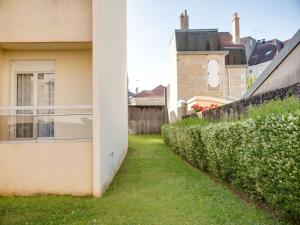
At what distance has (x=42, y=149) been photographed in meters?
8.46

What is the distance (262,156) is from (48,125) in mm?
6503

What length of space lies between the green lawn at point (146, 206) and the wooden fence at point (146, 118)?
17137 millimetres

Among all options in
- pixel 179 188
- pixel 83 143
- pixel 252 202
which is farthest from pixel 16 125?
pixel 252 202

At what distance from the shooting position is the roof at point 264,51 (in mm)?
44219

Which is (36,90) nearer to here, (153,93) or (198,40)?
(198,40)

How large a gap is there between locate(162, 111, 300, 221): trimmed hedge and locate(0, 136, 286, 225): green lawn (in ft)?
1.66

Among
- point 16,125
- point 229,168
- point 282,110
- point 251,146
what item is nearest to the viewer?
point 282,110

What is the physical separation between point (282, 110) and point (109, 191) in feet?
17.2

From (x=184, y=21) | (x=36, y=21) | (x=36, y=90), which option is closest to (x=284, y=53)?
(x=36, y=21)

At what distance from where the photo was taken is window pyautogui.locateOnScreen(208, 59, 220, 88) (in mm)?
29719

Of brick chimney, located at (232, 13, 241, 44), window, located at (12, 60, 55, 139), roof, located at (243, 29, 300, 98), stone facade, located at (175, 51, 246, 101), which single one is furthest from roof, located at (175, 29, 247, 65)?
window, located at (12, 60, 55, 139)

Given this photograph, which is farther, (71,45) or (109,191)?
(71,45)

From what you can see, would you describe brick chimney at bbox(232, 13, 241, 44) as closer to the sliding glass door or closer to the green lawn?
the green lawn

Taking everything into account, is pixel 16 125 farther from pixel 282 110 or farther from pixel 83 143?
pixel 282 110
